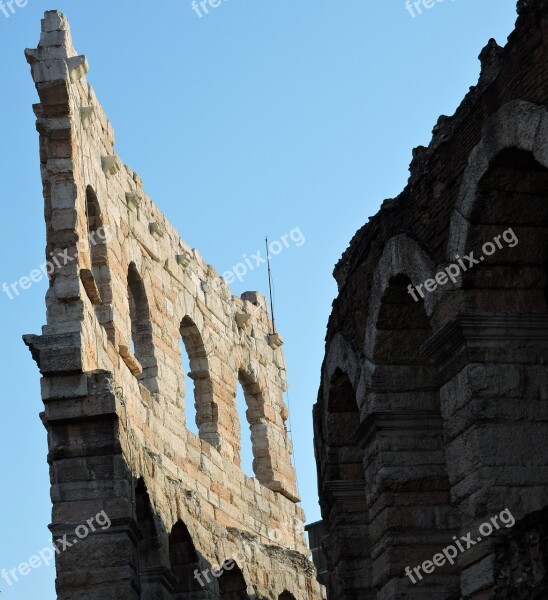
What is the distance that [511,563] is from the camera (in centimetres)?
843

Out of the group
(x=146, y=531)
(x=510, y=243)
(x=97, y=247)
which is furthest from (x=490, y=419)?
(x=97, y=247)

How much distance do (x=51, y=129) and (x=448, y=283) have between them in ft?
19.4

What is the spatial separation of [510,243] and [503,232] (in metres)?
0.10

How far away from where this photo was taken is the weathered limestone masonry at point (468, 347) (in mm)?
8922

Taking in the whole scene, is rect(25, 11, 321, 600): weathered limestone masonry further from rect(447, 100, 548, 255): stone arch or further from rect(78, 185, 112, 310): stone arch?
rect(447, 100, 548, 255): stone arch

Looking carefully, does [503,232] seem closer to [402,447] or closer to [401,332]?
[401,332]

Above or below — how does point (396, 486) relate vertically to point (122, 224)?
below

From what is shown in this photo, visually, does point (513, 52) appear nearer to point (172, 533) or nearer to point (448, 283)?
point (448, 283)

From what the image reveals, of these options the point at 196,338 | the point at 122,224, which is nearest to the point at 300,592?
the point at 196,338

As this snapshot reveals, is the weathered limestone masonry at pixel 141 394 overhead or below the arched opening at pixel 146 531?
overhead

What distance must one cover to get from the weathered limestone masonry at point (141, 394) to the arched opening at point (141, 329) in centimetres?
2

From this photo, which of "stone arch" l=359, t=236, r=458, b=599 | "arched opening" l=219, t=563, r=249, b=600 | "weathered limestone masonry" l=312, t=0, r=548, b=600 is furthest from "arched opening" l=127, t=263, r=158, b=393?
"stone arch" l=359, t=236, r=458, b=599

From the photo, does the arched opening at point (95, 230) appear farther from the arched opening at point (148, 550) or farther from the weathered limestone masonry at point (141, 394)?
the arched opening at point (148, 550)

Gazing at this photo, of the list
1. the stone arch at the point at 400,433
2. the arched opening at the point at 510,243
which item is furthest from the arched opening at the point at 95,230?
the arched opening at the point at 510,243
